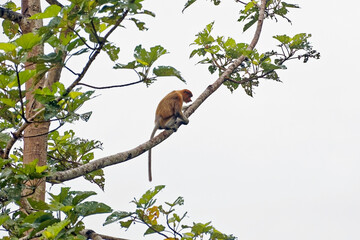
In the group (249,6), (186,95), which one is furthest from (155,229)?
(186,95)

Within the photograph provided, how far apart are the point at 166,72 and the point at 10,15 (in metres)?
1.83

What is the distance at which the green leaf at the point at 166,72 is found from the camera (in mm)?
3721

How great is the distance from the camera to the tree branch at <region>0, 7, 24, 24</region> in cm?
470

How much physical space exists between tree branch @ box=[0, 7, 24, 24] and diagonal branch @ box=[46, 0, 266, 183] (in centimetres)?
152

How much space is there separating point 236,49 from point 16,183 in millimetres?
2902

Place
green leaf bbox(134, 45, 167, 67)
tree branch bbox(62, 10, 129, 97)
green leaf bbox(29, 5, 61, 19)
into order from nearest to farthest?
green leaf bbox(29, 5, 61, 19) < tree branch bbox(62, 10, 129, 97) < green leaf bbox(134, 45, 167, 67)

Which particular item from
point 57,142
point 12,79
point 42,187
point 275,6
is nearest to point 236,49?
point 275,6

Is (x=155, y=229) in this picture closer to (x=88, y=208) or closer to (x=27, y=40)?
(x=88, y=208)

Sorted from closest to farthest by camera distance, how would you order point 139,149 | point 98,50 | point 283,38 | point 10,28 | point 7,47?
1. point 7,47
2. point 98,50
3. point 139,149
4. point 10,28
5. point 283,38

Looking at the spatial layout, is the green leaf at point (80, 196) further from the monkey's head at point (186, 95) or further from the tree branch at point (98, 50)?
the monkey's head at point (186, 95)

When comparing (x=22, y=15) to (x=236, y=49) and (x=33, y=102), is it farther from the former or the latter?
(x=236, y=49)

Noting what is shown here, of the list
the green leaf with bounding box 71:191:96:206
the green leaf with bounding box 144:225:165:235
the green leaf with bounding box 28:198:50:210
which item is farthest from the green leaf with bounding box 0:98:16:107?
the green leaf with bounding box 144:225:165:235

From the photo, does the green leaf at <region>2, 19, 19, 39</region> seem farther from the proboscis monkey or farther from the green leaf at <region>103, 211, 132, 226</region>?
the proboscis monkey

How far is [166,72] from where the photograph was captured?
12.3ft
